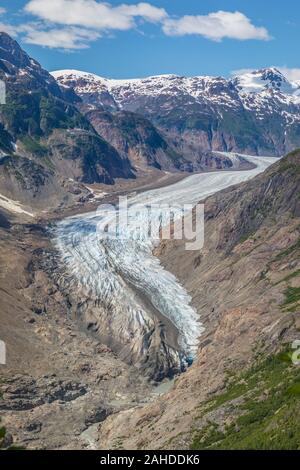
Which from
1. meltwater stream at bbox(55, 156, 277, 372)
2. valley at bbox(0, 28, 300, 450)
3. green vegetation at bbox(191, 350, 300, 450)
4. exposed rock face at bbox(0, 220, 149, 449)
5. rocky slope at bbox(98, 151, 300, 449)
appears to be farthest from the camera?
meltwater stream at bbox(55, 156, 277, 372)

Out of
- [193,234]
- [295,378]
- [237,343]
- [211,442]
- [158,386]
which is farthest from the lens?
[193,234]

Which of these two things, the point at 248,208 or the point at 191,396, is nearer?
the point at 191,396

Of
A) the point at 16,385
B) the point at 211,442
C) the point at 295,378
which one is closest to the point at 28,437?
the point at 16,385

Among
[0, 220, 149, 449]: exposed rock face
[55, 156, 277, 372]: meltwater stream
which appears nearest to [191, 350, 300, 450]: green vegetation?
[0, 220, 149, 449]: exposed rock face

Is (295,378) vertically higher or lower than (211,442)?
higher

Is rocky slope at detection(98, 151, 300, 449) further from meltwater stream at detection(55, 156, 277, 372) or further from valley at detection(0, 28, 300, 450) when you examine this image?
meltwater stream at detection(55, 156, 277, 372)

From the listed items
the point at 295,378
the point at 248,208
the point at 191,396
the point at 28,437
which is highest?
the point at 248,208
